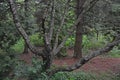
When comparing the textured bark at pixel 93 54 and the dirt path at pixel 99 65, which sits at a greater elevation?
the textured bark at pixel 93 54

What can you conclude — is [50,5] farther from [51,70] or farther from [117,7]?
[117,7]

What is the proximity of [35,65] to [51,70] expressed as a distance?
41cm

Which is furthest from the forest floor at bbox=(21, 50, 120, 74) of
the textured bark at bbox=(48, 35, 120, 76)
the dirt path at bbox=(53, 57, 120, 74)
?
the textured bark at bbox=(48, 35, 120, 76)

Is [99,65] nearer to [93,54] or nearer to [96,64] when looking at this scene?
[96,64]

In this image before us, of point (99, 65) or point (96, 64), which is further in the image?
point (96, 64)

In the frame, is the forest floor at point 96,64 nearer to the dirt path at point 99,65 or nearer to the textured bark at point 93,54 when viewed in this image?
the dirt path at point 99,65

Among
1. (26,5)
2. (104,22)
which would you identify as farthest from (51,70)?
(104,22)

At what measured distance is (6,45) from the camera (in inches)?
314

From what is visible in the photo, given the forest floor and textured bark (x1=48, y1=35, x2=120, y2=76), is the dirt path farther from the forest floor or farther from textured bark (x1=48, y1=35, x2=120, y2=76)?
textured bark (x1=48, y1=35, x2=120, y2=76)

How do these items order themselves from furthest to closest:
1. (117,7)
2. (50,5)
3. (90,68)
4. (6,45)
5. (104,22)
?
(104,22) → (117,7) → (90,68) → (6,45) → (50,5)

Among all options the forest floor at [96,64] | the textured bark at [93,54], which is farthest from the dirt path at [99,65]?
the textured bark at [93,54]

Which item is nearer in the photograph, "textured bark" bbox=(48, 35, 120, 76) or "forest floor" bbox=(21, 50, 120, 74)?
"textured bark" bbox=(48, 35, 120, 76)

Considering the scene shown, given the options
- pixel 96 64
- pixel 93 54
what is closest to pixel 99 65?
pixel 96 64

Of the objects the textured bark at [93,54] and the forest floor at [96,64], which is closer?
the textured bark at [93,54]
